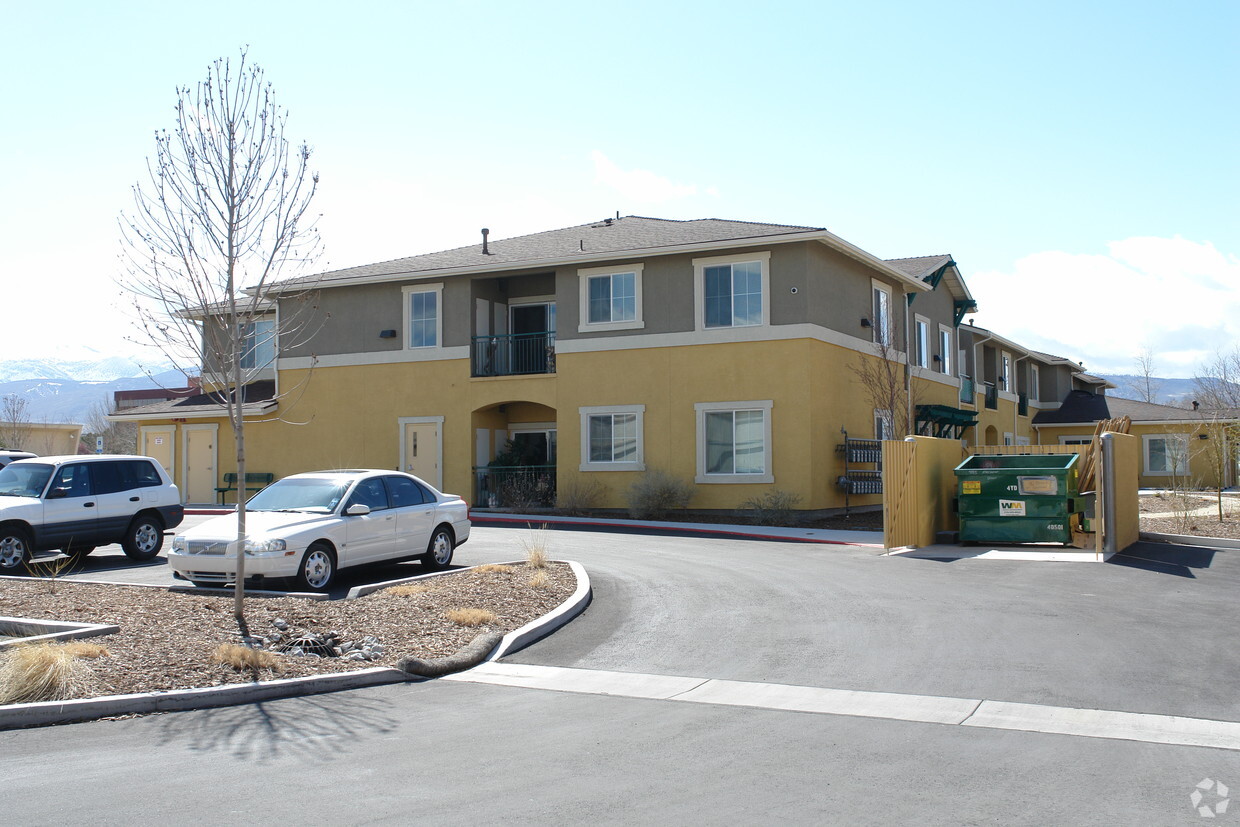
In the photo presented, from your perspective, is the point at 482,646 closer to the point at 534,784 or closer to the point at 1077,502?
the point at 534,784

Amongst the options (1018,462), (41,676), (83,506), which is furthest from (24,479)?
(1018,462)

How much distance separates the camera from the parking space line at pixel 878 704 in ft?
23.4

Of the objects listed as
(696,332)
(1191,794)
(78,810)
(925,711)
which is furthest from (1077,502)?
(78,810)

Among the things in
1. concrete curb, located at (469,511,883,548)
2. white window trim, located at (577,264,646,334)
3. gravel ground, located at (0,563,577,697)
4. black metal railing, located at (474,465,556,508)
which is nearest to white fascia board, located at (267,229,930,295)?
white window trim, located at (577,264,646,334)

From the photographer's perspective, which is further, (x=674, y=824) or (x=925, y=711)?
(x=925, y=711)

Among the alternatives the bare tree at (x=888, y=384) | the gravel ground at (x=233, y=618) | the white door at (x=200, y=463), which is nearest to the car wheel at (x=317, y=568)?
the gravel ground at (x=233, y=618)

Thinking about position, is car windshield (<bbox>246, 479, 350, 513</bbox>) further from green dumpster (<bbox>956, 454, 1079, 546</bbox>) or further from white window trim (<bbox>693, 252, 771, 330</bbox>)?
white window trim (<bbox>693, 252, 771, 330</bbox>)

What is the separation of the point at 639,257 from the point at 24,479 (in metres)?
14.6

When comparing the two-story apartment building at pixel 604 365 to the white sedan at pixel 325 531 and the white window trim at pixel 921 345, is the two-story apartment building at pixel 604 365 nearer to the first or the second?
the white window trim at pixel 921 345

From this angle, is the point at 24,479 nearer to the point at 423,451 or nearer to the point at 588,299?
the point at 423,451

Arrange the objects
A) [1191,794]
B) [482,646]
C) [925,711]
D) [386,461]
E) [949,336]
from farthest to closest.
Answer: [949,336] < [386,461] < [482,646] < [925,711] < [1191,794]

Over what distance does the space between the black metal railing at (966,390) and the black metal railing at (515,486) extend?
15.7m

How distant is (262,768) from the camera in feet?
21.1

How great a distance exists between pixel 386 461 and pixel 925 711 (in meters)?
23.9
